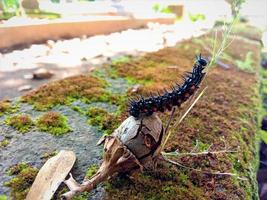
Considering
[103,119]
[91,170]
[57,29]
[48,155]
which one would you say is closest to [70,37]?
[57,29]

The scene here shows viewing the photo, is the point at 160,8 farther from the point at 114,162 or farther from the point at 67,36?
the point at 114,162

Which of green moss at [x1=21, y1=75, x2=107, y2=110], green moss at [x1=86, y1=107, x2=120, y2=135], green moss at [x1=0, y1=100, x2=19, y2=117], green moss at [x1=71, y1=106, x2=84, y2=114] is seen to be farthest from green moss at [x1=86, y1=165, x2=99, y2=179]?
green moss at [x1=0, y1=100, x2=19, y2=117]

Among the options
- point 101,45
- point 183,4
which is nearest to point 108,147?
point 101,45

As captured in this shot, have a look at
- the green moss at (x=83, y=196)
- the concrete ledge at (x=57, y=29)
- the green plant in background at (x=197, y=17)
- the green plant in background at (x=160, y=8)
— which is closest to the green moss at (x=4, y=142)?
the green moss at (x=83, y=196)

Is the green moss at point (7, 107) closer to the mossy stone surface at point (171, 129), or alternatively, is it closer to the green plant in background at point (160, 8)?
the mossy stone surface at point (171, 129)

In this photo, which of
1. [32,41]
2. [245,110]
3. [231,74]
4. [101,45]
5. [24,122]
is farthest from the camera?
[101,45]

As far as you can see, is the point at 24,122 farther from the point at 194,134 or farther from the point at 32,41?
the point at 32,41
